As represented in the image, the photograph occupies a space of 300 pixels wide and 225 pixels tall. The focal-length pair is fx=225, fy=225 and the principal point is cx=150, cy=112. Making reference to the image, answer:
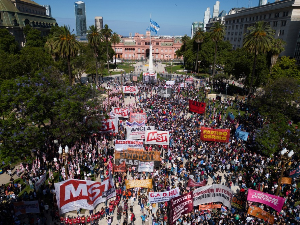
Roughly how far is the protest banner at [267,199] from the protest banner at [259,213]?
634mm

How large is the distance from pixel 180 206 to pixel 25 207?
1006 cm

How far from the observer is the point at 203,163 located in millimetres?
21656

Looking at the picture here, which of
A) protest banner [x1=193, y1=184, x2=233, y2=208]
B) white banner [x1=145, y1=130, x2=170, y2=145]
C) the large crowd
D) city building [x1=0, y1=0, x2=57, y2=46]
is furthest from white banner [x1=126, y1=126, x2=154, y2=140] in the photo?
city building [x1=0, y1=0, x2=57, y2=46]

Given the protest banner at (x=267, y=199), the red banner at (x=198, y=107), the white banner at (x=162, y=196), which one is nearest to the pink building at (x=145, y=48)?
the red banner at (x=198, y=107)

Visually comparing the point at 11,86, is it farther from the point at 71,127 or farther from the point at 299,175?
the point at 299,175

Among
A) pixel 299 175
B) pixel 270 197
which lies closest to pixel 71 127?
pixel 270 197

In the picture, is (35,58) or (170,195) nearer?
(170,195)

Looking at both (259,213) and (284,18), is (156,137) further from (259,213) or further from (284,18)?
(284,18)

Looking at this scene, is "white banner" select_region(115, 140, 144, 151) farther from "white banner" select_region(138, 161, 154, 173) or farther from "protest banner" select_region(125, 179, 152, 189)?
"protest banner" select_region(125, 179, 152, 189)

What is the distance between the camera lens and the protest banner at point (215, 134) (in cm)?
2414

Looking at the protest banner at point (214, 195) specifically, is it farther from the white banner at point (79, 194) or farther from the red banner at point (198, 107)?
the red banner at point (198, 107)

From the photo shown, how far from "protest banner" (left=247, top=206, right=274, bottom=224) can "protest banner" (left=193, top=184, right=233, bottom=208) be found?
1373 millimetres

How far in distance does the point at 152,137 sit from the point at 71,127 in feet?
27.1

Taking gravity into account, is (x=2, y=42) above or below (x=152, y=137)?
above
